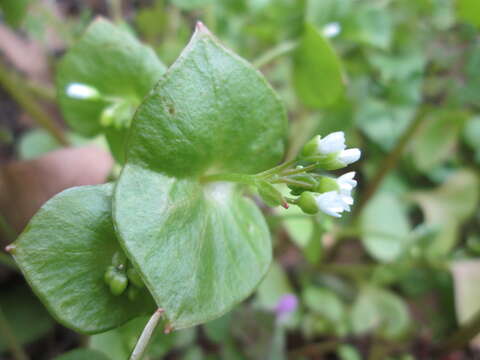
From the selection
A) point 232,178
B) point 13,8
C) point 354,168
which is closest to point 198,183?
point 232,178

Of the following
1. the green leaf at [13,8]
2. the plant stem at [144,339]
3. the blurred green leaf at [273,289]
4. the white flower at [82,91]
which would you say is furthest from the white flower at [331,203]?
the green leaf at [13,8]

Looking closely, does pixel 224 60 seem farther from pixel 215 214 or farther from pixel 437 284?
pixel 437 284

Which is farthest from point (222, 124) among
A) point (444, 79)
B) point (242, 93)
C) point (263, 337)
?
point (444, 79)

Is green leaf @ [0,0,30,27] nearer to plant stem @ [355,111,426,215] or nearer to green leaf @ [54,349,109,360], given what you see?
green leaf @ [54,349,109,360]

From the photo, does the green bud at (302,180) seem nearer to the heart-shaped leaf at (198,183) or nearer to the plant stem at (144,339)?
the heart-shaped leaf at (198,183)

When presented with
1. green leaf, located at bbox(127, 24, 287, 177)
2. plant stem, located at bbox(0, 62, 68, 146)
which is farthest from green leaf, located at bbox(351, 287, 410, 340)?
plant stem, located at bbox(0, 62, 68, 146)
